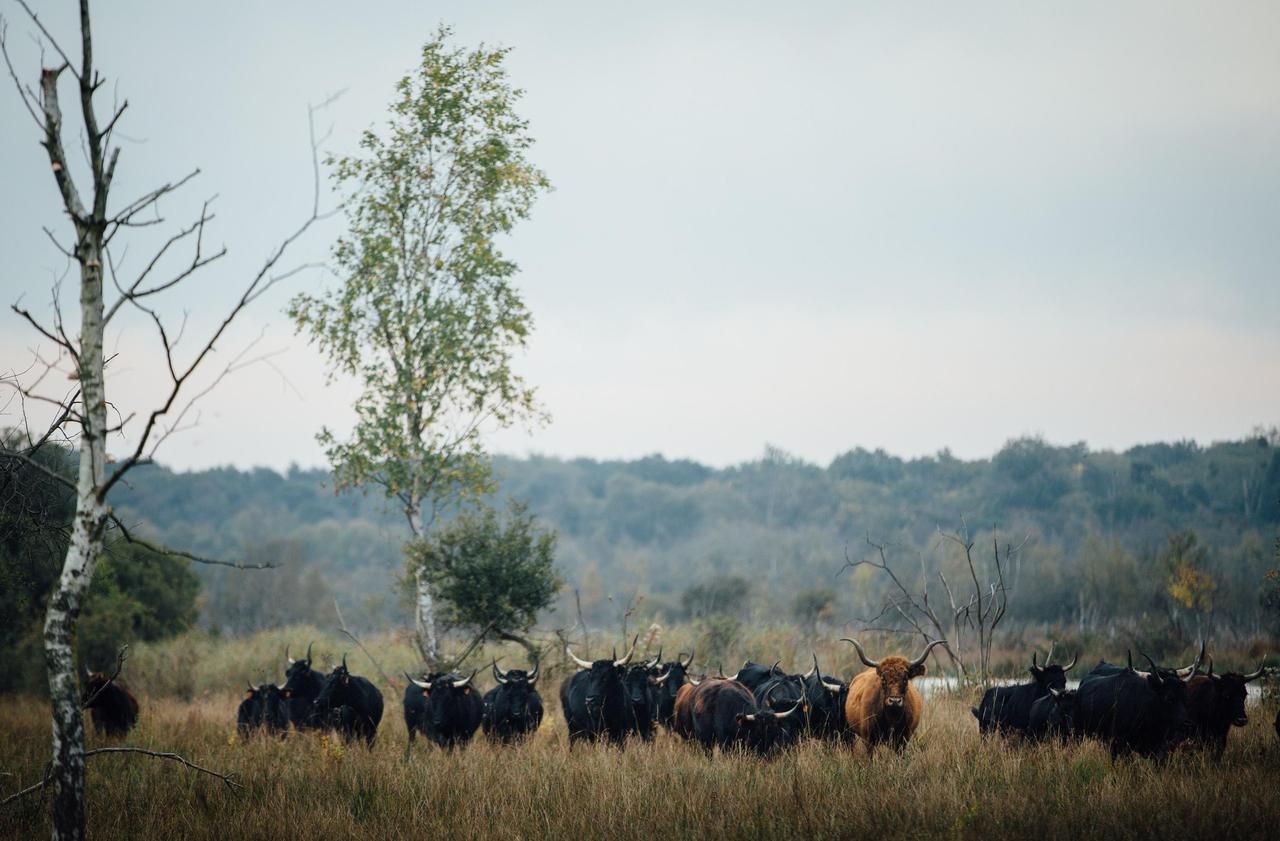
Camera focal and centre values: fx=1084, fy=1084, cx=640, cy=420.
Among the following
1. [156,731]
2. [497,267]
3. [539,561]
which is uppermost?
[497,267]

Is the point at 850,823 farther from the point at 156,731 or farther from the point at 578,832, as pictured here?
the point at 156,731

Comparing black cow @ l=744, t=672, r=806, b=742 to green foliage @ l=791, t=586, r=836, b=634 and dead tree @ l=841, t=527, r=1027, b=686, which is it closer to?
dead tree @ l=841, t=527, r=1027, b=686

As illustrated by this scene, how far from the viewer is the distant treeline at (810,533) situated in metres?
46.2

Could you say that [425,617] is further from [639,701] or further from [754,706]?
[754,706]

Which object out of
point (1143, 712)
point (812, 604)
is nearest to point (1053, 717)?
point (1143, 712)

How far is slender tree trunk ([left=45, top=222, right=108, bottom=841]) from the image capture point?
25.0 ft

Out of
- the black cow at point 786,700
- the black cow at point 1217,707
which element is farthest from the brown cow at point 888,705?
the black cow at point 1217,707

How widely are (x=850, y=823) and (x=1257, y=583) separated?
136 feet

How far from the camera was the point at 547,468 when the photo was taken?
440 feet

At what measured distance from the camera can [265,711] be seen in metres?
17.3

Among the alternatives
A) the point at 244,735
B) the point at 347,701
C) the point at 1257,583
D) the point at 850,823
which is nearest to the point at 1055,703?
the point at 850,823

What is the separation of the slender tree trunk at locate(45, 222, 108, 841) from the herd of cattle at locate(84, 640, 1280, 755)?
11.6 feet

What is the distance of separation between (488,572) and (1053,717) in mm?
11567

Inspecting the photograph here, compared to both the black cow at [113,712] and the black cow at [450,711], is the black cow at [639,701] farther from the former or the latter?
the black cow at [113,712]
